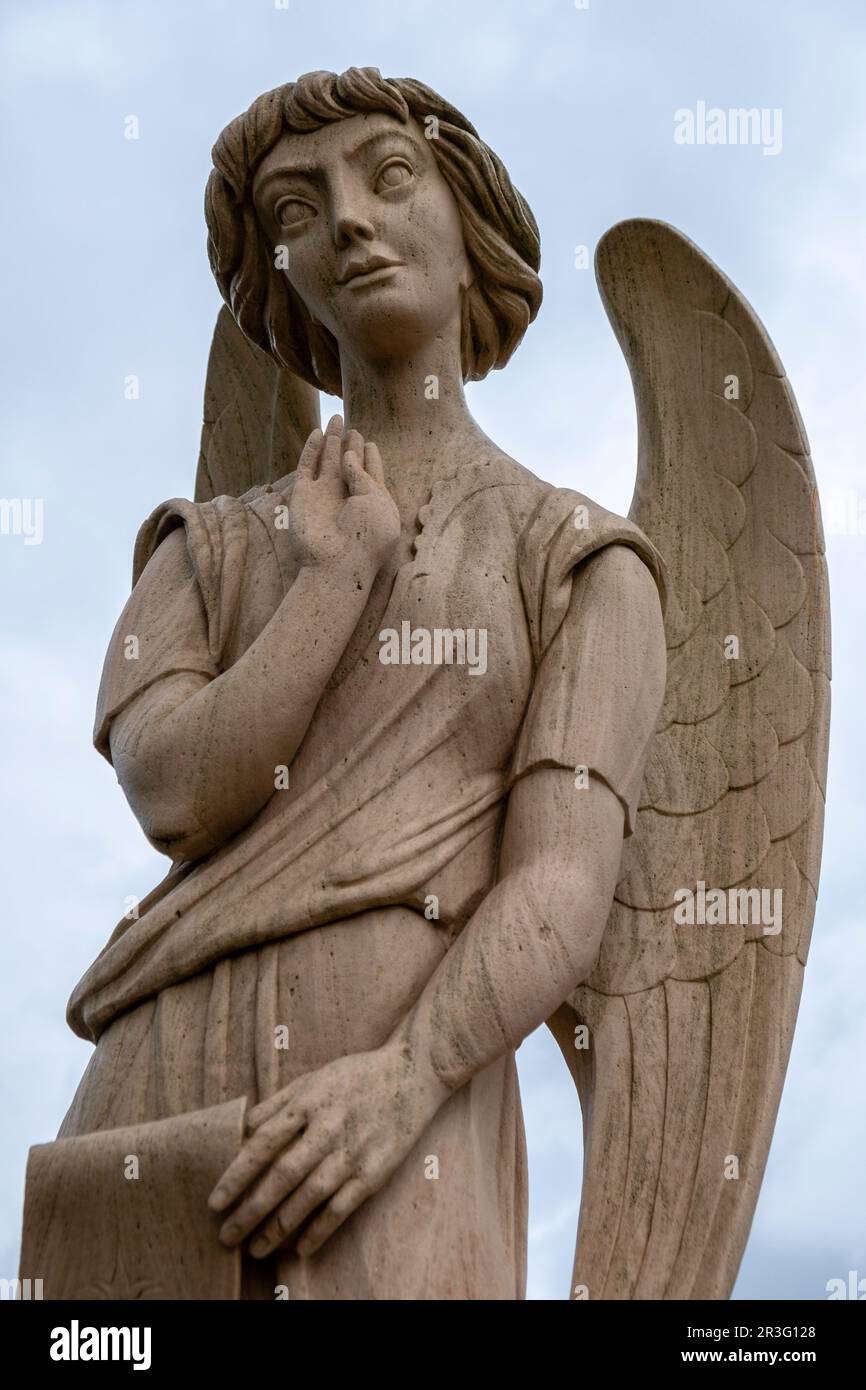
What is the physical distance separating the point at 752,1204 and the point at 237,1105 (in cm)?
173

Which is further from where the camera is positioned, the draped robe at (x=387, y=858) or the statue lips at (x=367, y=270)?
the statue lips at (x=367, y=270)

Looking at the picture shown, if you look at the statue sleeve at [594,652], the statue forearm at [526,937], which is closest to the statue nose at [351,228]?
the statue sleeve at [594,652]

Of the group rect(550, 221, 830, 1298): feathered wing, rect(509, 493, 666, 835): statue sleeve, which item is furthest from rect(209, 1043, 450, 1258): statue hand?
rect(550, 221, 830, 1298): feathered wing

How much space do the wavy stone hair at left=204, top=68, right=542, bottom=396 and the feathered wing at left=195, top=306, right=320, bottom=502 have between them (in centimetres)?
57

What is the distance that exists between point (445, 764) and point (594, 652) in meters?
0.51

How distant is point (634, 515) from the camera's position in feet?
28.1

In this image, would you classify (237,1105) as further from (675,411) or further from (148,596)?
(675,411)

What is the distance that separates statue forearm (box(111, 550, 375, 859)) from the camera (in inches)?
280

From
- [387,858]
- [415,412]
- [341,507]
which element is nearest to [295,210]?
[415,412]

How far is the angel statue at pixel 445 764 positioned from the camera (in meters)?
6.77

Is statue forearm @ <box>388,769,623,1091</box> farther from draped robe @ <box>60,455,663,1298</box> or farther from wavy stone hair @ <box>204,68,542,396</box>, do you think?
wavy stone hair @ <box>204,68,542,396</box>

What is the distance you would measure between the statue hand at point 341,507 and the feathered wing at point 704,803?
1.24m

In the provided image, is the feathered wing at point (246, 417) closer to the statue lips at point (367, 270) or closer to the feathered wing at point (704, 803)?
the feathered wing at point (704, 803)

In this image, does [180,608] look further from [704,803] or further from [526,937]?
[704,803]
